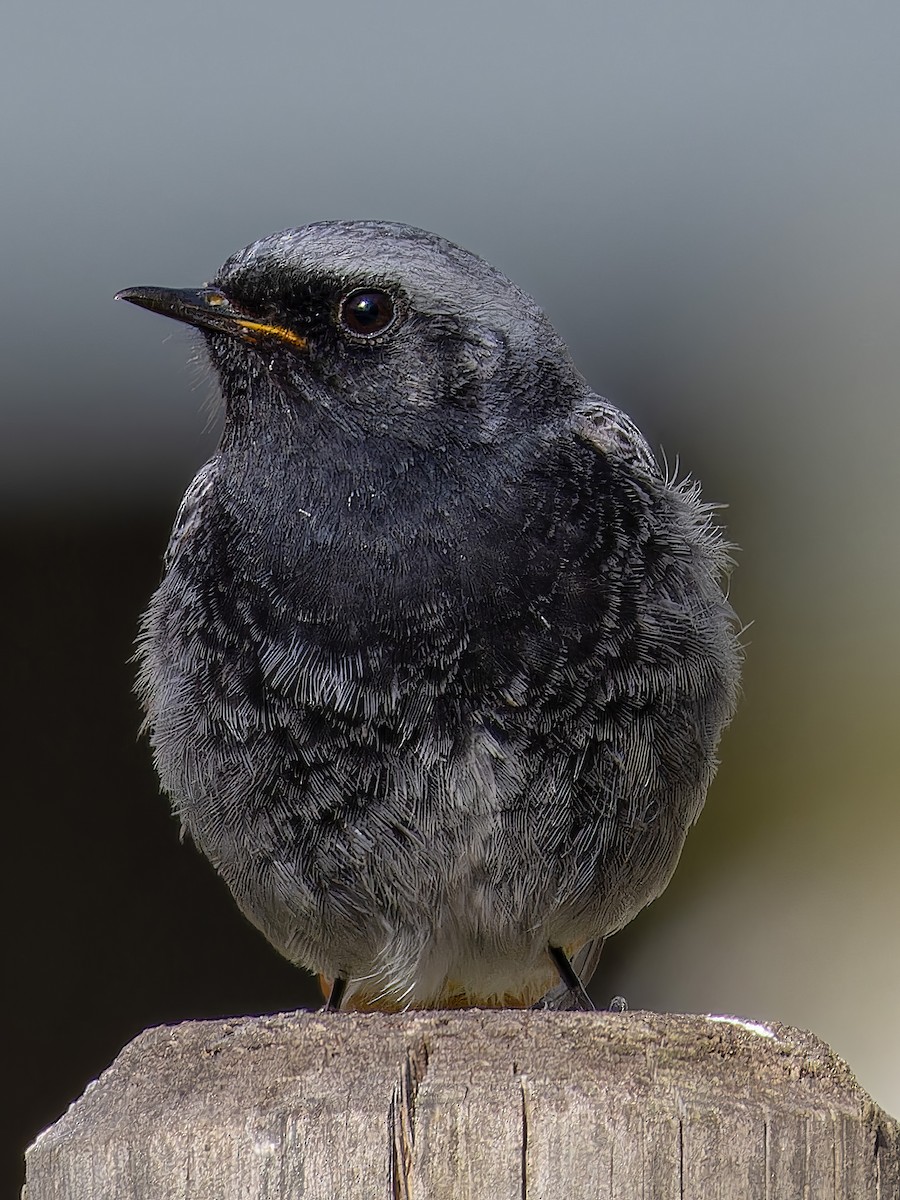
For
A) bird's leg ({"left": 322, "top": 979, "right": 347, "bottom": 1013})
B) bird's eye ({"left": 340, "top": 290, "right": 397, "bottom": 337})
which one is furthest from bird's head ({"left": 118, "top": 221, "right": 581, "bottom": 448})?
bird's leg ({"left": 322, "top": 979, "right": 347, "bottom": 1013})

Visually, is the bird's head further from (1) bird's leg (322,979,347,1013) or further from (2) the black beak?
(1) bird's leg (322,979,347,1013)

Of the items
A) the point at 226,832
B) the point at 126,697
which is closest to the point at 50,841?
the point at 126,697

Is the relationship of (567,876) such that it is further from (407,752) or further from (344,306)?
(344,306)

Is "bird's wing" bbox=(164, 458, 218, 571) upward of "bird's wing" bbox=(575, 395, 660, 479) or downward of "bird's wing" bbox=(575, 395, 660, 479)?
downward

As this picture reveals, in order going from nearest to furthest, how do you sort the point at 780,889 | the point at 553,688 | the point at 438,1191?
1. the point at 438,1191
2. the point at 553,688
3. the point at 780,889

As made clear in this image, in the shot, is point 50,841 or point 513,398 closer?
point 513,398

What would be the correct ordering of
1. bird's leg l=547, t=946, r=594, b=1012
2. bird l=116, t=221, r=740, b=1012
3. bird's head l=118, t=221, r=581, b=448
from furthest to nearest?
1. bird's leg l=547, t=946, r=594, b=1012
2. bird's head l=118, t=221, r=581, b=448
3. bird l=116, t=221, r=740, b=1012
